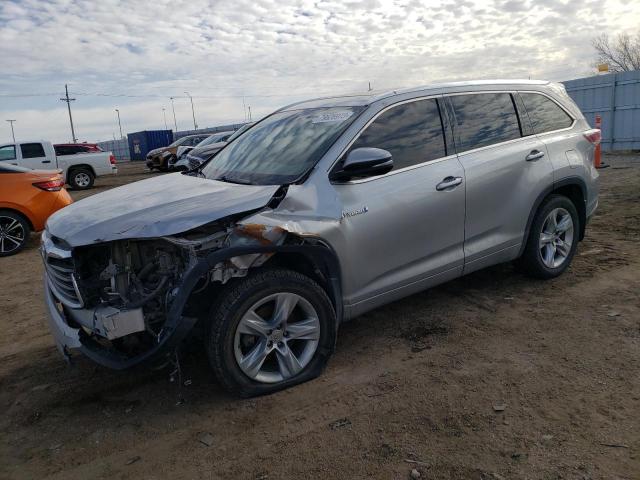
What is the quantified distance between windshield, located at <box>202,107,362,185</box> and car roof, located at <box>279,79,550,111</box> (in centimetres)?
9

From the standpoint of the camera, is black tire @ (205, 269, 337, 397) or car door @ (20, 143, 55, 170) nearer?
black tire @ (205, 269, 337, 397)

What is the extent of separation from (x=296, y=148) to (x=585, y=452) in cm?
256

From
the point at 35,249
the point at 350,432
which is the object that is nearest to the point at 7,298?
the point at 35,249

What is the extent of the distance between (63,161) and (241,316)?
59.4ft

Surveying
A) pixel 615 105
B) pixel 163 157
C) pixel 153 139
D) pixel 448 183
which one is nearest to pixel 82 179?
pixel 163 157

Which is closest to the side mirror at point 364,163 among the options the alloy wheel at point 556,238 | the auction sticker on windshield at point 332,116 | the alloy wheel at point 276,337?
the auction sticker on windshield at point 332,116

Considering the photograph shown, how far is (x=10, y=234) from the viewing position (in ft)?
26.2

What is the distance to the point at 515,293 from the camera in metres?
4.72

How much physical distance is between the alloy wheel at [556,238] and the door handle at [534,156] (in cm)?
54

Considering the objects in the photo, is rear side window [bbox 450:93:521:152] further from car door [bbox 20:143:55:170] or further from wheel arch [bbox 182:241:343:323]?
car door [bbox 20:143:55:170]

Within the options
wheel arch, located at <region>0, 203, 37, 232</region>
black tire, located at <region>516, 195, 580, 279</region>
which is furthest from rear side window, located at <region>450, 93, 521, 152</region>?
wheel arch, located at <region>0, 203, 37, 232</region>

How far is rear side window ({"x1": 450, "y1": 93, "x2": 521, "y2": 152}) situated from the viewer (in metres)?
4.19

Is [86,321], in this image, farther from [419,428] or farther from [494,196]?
[494,196]

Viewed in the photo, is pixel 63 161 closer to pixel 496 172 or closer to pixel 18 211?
pixel 18 211
